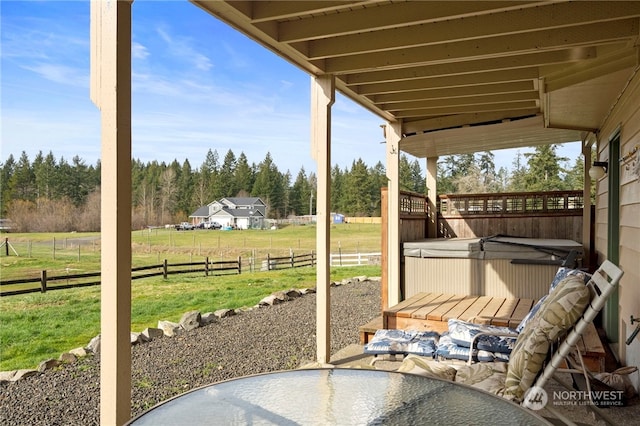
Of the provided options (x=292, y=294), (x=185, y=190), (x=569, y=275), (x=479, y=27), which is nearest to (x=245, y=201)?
(x=185, y=190)

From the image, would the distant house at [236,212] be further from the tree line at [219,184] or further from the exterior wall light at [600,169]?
the exterior wall light at [600,169]

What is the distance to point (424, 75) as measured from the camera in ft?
12.1

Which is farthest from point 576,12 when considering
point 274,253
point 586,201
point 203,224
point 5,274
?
point 203,224

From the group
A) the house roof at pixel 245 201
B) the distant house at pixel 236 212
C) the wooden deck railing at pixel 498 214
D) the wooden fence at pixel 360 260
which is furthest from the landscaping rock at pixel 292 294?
the house roof at pixel 245 201

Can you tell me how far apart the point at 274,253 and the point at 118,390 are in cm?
2145

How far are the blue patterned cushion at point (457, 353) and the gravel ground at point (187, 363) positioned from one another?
1488 millimetres

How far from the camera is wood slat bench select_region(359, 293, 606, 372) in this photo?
382cm

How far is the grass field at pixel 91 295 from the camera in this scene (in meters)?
9.29

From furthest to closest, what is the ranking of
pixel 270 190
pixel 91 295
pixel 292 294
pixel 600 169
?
pixel 270 190
pixel 91 295
pixel 292 294
pixel 600 169

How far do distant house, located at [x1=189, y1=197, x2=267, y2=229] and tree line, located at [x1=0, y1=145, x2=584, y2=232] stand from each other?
1.76 ft

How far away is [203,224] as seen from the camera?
2694cm

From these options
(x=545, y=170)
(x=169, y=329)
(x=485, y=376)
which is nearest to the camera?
(x=485, y=376)

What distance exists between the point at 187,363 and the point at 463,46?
3.78 metres

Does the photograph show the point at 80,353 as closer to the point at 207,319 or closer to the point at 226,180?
the point at 207,319
